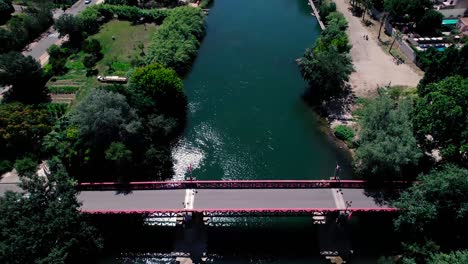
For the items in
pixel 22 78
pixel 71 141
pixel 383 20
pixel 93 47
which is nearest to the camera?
pixel 71 141

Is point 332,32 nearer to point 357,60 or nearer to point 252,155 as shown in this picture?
point 357,60

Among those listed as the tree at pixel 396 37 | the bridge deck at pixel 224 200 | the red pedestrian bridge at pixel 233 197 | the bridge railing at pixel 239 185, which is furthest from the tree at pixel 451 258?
the tree at pixel 396 37

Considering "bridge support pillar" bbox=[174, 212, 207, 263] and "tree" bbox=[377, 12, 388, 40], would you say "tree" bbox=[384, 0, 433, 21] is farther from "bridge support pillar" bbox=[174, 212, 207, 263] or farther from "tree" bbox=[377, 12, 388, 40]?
"bridge support pillar" bbox=[174, 212, 207, 263]

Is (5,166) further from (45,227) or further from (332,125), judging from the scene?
(332,125)

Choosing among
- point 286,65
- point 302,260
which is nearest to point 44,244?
point 302,260

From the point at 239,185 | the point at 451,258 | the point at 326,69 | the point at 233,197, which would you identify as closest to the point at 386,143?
the point at 451,258

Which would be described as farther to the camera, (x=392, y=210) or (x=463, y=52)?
(x=463, y=52)

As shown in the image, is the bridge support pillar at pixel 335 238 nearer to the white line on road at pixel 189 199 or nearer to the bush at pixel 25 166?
the white line on road at pixel 189 199
